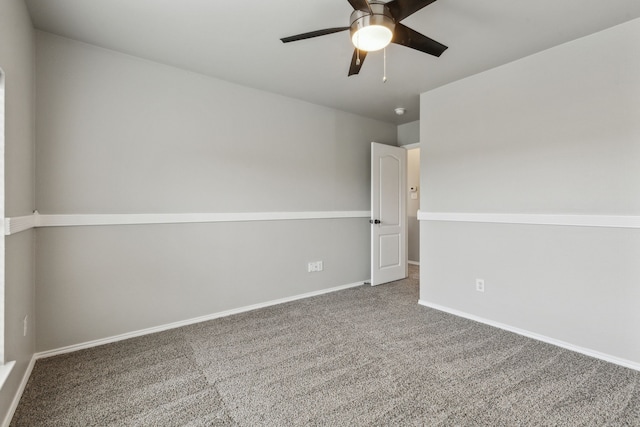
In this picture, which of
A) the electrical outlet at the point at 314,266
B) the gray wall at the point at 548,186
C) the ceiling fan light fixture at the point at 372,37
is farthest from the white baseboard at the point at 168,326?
the ceiling fan light fixture at the point at 372,37

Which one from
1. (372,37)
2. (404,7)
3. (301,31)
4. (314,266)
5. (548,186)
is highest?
(301,31)

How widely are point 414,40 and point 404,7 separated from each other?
272mm

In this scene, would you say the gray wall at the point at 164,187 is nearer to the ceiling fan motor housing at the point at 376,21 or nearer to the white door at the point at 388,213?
the white door at the point at 388,213

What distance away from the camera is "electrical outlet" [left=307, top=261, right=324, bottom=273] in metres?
3.63

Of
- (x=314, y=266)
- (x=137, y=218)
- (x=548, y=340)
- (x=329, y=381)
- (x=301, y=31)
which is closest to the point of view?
(x=329, y=381)

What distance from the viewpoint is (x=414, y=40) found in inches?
71.2

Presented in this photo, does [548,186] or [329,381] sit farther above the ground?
[548,186]

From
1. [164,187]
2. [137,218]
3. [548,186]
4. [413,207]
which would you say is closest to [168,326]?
[137,218]

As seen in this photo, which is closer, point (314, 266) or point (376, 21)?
point (376, 21)

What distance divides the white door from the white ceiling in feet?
4.12

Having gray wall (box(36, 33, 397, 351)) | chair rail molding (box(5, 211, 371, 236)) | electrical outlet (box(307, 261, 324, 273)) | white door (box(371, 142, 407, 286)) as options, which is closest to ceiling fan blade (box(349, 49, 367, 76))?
gray wall (box(36, 33, 397, 351))

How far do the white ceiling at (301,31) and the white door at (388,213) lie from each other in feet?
4.12

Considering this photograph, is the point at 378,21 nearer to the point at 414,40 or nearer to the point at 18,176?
the point at 414,40

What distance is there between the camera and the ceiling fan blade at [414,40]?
1.71 metres
